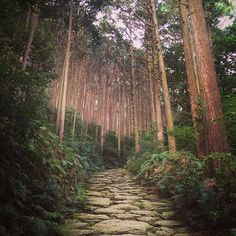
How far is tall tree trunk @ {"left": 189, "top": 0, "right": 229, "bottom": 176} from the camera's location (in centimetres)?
686

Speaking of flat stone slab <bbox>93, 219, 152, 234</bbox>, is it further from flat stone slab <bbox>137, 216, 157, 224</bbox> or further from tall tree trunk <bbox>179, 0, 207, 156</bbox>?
tall tree trunk <bbox>179, 0, 207, 156</bbox>

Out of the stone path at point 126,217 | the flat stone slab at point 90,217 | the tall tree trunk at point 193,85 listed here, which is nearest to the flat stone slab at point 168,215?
the stone path at point 126,217

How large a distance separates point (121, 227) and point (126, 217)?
0.80m

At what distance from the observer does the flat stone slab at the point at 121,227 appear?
487 cm

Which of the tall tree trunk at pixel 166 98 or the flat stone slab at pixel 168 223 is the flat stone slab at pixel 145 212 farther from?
the tall tree trunk at pixel 166 98

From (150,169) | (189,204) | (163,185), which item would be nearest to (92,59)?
(150,169)

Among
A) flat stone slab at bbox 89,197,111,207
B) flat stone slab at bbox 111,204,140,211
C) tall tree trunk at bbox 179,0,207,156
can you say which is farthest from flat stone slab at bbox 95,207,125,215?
tall tree trunk at bbox 179,0,207,156

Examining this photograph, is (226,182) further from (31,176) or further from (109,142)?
(109,142)

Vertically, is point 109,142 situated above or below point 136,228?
above

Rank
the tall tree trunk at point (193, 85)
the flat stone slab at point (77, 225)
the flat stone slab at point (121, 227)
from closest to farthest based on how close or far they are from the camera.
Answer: the flat stone slab at point (121, 227), the flat stone slab at point (77, 225), the tall tree trunk at point (193, 85)

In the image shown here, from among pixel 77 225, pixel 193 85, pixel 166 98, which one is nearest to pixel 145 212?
pixel 77 225

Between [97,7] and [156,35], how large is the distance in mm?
5408

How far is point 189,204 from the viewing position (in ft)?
18.4

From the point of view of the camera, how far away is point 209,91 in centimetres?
734
